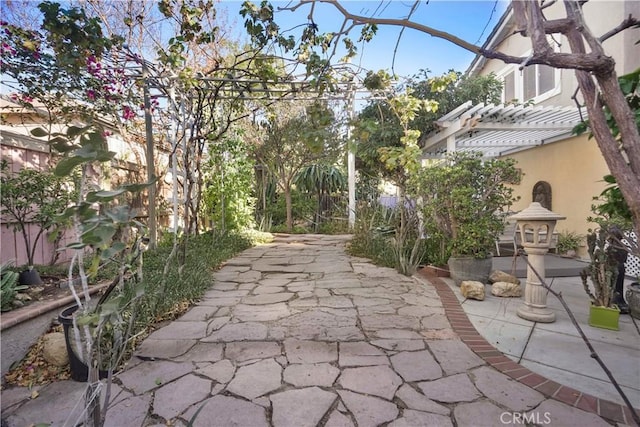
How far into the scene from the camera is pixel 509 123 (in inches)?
217

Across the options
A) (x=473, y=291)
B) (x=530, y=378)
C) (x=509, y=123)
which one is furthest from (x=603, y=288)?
(x=509, y=123)

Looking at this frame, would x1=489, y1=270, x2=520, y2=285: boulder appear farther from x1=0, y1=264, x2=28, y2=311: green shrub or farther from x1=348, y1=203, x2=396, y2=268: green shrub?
x1=0, y1=264, x2=28, y2=311: green shrub

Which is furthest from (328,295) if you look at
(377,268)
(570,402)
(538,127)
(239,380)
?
(538,127)

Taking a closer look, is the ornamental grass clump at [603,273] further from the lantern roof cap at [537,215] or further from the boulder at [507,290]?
the boulder at [507,290]

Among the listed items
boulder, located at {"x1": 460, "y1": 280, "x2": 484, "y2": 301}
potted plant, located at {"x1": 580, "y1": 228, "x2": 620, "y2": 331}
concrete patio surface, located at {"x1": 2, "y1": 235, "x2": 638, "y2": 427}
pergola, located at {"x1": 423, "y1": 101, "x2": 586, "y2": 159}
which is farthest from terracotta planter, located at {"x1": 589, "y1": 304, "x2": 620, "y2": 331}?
pergola, located at {"x1": 423, "y1": 101, "x2": 586, "y2": 159}

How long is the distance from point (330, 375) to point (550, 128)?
18.8ft

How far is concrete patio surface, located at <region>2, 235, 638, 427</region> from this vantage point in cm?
163

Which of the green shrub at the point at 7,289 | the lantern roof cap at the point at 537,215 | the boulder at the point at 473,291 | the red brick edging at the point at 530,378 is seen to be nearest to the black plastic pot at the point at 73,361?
the green shrub at the point at 7,289

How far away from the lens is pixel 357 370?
80.0 inches

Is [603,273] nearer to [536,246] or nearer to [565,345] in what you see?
[536,246]

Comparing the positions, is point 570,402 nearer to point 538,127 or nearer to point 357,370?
point 357,370

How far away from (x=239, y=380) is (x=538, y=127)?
19.7ft

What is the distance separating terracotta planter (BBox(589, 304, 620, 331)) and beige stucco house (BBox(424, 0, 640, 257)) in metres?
3.13

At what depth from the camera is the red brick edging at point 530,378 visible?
162 centimetres
